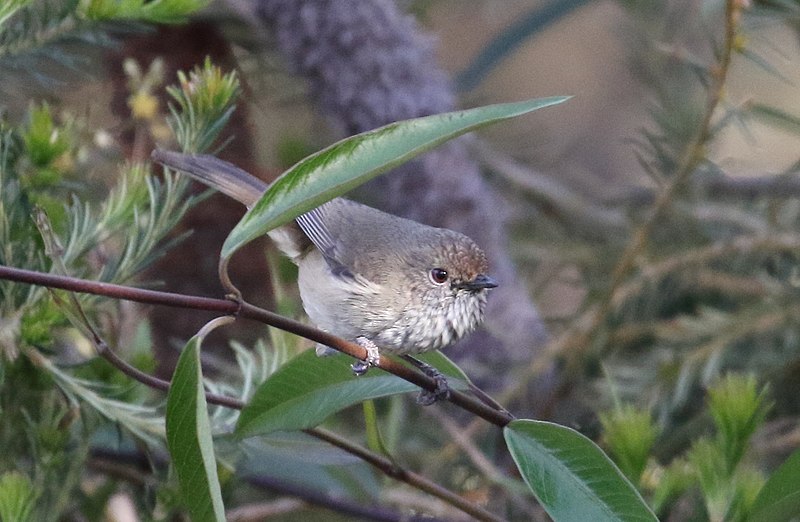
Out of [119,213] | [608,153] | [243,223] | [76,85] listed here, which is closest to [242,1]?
[76,85]

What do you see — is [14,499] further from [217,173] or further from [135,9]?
[135,9]

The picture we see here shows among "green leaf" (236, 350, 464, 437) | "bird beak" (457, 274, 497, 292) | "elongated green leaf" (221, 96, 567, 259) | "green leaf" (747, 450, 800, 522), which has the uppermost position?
"bird beak" (457, 274, 497, 292)

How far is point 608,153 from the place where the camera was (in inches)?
165

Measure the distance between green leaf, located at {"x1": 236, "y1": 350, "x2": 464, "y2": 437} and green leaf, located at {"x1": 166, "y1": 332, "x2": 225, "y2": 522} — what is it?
0.65ft

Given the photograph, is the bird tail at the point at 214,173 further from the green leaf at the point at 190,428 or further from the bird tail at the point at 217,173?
the green leaf at the point at 190,428

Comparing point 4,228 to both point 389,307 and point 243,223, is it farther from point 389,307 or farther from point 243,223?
point 389,307

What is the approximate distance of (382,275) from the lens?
5.27 feet

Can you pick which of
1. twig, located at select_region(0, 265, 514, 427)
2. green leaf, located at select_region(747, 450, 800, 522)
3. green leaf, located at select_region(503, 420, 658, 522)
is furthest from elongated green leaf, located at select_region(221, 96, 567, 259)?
green leaf, located at select_region(747, 450, 800, 522)

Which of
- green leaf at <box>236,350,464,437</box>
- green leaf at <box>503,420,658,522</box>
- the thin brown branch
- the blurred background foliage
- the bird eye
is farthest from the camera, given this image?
the thin brown branch

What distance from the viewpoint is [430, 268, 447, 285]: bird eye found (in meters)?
1.62

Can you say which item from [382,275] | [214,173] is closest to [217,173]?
[214,173]

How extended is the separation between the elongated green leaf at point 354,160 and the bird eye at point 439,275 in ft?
2.05

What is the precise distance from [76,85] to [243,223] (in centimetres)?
145

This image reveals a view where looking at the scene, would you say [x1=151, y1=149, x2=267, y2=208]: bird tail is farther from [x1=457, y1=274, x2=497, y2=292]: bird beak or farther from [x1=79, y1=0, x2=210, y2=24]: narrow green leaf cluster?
[x1=457, y1=274, x2=497, y2=292]: bird beak
